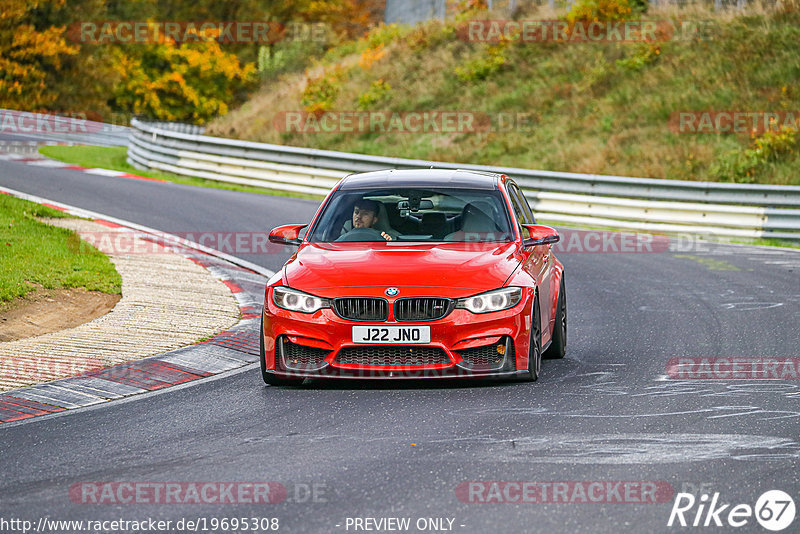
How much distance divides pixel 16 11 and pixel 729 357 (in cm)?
4587

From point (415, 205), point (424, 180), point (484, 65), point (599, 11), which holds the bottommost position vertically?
point (415, 205)

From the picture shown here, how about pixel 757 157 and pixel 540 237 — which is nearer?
pixel 540 237

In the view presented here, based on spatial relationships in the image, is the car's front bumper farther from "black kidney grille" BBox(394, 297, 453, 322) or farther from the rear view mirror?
the rear view mirror

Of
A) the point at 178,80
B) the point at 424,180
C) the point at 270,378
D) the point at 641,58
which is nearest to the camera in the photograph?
the point at 270,378

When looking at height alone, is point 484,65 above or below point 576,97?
above

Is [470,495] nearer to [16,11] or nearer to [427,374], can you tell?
[427,374]

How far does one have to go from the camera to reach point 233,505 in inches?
217

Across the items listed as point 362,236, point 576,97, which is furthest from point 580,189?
point 362,236

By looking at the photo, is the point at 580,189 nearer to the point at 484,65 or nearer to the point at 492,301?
the point at 484,65

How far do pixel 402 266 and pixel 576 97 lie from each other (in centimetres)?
2407

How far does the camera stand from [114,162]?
1200 inches

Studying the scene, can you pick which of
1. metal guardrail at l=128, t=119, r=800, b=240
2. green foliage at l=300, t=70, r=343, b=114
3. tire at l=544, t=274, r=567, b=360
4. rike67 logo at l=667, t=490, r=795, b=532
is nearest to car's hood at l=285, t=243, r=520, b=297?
tire at l=544, t=274, r=567, b=360

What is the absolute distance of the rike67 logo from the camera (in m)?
5.19

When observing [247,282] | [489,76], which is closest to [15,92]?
[489,76]
